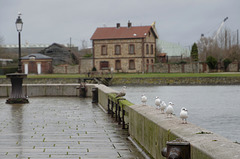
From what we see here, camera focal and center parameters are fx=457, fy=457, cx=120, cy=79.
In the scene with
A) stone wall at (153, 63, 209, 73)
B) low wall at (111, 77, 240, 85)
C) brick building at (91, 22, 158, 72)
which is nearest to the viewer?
low wall at (111, 77, 240, 85)

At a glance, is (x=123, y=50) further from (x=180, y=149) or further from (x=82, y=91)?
(x=180, y=149)

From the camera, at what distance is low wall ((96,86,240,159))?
16.1 ft

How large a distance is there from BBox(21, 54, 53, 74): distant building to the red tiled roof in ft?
30.0

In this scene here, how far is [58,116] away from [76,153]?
6457 mm

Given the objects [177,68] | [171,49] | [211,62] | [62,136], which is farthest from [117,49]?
[62,136]

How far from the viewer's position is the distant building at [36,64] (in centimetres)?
7306

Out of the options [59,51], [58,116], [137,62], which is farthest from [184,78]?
[58,116]

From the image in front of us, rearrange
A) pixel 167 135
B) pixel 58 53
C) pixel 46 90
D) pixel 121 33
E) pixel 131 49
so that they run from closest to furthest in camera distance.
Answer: pixel 167 135
pixel 46 90
pixel 131 49
pixel 121 33
pixel 58 53

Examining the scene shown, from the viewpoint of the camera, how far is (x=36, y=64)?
7375 centimetres

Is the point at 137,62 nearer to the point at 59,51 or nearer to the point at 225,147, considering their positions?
the point at 59,51

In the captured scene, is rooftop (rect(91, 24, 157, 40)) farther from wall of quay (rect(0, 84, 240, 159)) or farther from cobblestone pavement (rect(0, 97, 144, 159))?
wall of quay (rect(0, 84, 240, 159))

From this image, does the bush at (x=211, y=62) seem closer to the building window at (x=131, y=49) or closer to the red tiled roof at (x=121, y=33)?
the red tiled roof at (x=121, y=33)

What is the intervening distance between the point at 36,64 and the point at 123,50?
48.0 feet

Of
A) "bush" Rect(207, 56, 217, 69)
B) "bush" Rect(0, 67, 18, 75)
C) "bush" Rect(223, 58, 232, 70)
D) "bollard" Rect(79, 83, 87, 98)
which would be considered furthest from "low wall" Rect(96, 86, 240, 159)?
"bush" Rect(0, 67, 18, 75)
